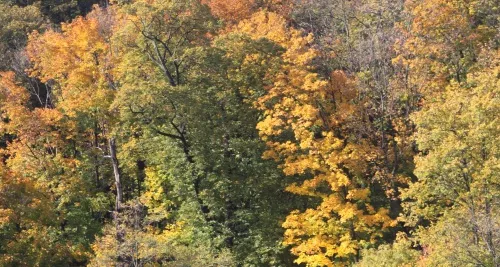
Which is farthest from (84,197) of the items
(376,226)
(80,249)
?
(376,226)

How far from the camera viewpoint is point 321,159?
1150 inches

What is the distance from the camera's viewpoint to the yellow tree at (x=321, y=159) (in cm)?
2823

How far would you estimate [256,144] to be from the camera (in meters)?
30.9

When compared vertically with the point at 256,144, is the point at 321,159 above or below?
below

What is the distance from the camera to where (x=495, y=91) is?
25094 mm

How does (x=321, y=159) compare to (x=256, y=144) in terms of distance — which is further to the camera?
(x=256, y=144)

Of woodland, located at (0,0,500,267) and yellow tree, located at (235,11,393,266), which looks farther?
yellow tree, located at (235,11,393,266)

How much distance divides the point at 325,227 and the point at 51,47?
948 inches

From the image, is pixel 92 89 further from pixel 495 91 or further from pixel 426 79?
pixel 495 91

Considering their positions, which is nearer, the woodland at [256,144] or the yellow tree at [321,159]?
the woodland at [256,144]

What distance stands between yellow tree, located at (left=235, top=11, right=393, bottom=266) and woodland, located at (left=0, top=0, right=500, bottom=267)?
11cm

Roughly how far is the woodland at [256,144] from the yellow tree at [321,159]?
106 mm

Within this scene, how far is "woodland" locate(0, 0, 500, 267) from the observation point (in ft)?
82.8

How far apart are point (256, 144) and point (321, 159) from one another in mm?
3832
